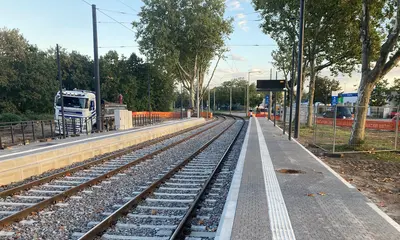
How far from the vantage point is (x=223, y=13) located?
49375 millimetres

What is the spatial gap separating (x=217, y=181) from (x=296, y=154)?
4.73 meters

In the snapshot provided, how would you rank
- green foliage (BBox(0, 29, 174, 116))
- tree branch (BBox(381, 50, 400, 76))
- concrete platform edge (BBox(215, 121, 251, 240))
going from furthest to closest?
1. green foliage (BBox(0, 29, 174, 116))
2. tree branch (BBox(381, 50, 400, 76))
3. concrete platform edge (BBox(215, 121, 251, 240))

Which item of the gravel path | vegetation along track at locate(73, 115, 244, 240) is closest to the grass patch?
vegetation along track at locate(73, 115, 244, 240)

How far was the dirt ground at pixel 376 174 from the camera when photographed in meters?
6.28

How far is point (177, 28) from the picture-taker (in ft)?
153

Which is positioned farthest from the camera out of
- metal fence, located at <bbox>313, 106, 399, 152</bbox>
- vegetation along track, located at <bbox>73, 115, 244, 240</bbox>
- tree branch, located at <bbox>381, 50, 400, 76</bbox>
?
metal fence, located at <bbox>313, 106, 399, 152</bbox>

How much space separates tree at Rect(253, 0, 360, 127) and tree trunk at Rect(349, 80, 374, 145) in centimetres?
876

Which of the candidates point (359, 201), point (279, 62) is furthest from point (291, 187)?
point (279, 62)

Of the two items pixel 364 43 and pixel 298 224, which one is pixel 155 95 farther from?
pixel 298 224

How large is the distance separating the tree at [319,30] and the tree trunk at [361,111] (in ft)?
28.7

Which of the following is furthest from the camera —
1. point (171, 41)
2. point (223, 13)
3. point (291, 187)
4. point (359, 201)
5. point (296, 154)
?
point (223, 13)

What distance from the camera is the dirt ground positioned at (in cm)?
628

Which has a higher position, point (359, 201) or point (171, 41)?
point (171, 41)

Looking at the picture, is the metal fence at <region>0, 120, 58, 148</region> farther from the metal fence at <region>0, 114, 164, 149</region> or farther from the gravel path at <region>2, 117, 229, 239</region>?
the gravel path at <region>2, 117, 229, 239</region>
